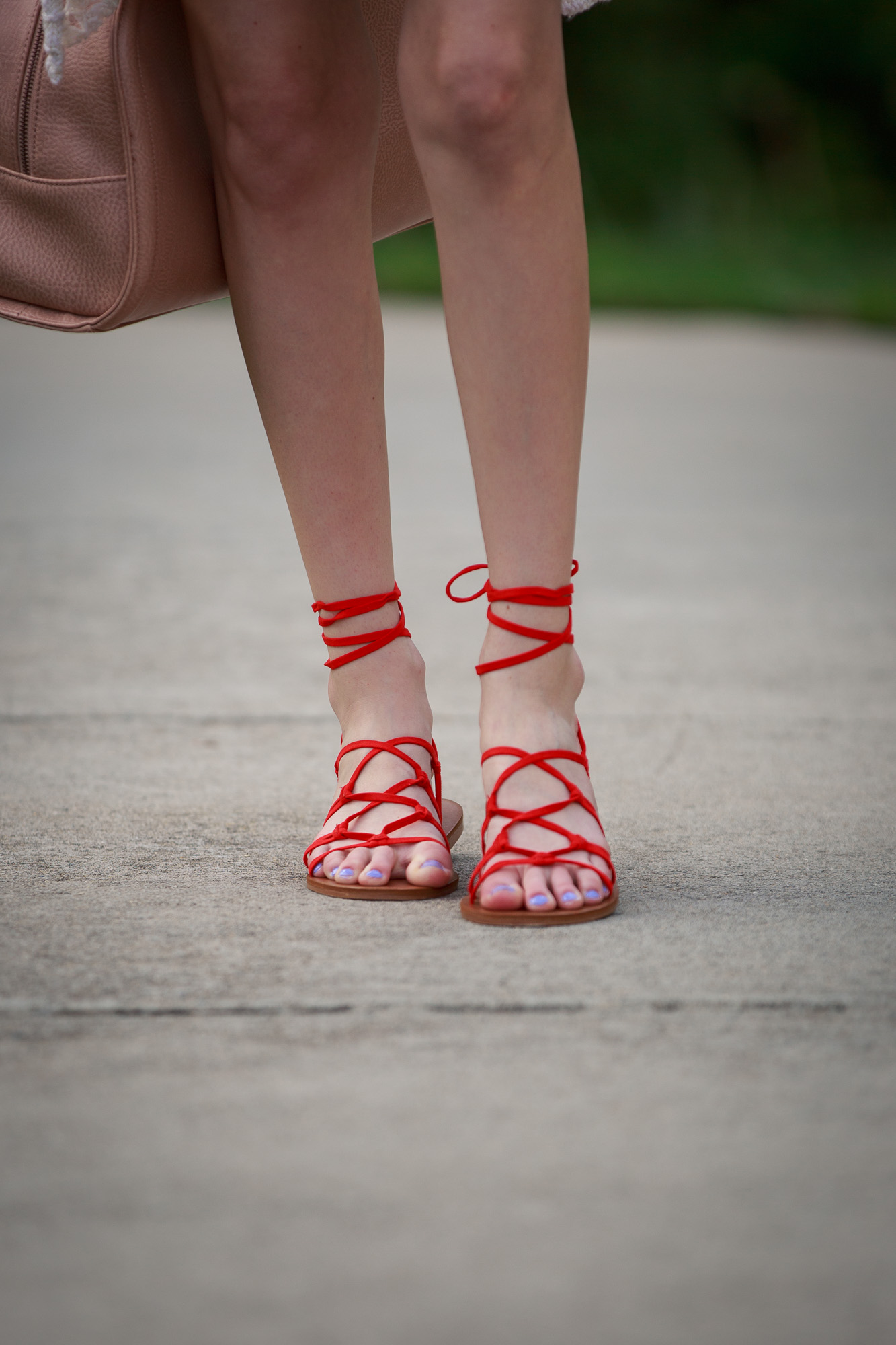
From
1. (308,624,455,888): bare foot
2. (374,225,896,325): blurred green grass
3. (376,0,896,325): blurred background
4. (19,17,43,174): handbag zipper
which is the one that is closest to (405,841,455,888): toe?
(308,624,455,888): bare foot

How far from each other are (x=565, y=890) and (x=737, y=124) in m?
15.6

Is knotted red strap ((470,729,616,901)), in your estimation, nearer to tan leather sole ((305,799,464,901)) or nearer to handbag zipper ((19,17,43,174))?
tan leather sole ((305,799,464,901))

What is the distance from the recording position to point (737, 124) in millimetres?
15164

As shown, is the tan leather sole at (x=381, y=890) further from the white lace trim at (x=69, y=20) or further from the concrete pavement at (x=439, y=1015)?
the white lace trim at (x=69, y=20)

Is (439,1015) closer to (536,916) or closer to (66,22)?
(536,916)

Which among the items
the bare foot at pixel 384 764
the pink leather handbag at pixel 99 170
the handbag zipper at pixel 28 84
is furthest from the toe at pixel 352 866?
the handbag zipper at pixel 28 84

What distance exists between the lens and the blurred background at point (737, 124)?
13.8 meters

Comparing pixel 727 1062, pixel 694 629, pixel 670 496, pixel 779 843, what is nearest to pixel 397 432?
pixel 670 496

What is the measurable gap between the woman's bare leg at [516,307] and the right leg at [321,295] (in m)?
0.10

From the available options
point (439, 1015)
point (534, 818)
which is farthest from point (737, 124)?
point (439, 1015)

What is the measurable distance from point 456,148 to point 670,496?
2380mm

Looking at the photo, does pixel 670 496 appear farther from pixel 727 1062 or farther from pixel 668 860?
pixel 727 1062

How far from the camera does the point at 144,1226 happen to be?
68 centimetres

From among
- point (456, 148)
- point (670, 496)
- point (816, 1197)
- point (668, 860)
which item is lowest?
point (670, 496)
